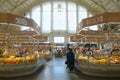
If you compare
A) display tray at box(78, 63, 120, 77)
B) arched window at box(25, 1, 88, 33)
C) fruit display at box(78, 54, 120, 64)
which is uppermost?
arched window at box(25, 1, 88, 33)

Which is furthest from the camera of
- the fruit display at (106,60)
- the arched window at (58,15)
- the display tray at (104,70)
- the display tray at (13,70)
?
the arched window at (58,15)

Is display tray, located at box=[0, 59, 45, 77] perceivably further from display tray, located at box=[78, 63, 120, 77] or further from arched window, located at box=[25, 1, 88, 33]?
arched window, located at box=[25, 1, 88, 33]

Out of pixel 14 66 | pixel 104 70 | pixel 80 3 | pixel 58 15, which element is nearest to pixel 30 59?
pixel 14 66

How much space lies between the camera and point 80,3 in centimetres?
4262

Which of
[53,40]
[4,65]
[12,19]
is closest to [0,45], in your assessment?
[4,65]

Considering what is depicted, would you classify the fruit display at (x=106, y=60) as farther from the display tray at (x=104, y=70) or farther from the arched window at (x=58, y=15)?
the arched window at (x=58, y=15)

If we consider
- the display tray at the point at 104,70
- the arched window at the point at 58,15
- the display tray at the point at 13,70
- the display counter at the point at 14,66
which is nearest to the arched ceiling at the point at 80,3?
the arched window at the point at 58,15

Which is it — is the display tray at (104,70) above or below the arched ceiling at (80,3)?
below

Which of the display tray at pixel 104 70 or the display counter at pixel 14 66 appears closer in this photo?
the display tray at pixel 104 70

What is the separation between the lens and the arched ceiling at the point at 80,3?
3539 cm

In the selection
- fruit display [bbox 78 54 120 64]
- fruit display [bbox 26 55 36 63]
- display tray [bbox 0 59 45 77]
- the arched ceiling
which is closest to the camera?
fruit display [bbox 78 54 120 64]

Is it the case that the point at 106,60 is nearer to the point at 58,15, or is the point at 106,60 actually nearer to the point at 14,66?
the point at 14,66

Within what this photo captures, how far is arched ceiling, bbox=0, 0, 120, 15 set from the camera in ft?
116

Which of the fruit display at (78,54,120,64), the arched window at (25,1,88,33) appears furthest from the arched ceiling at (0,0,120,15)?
the fruit display at (78,54,120,64)
